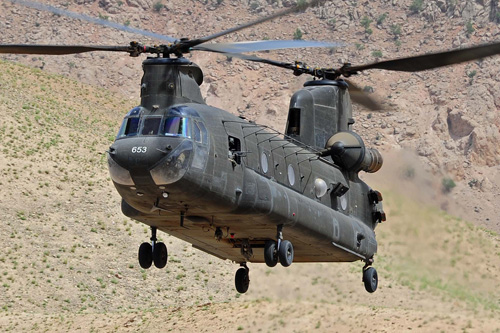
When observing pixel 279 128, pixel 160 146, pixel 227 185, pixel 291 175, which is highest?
pixel 279 128

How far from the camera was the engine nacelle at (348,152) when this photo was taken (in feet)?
108

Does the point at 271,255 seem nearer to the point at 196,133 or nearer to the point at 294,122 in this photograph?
the point at 196,133

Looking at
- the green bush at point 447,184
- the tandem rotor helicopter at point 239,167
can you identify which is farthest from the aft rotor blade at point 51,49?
the green bush at point 447,184

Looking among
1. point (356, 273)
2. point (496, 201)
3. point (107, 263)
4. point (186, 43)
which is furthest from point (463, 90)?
point (186, 43)

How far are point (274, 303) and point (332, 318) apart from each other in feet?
7.72

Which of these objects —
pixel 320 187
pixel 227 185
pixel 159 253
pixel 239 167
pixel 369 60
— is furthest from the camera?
pixel 369 60

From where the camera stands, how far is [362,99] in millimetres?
34500

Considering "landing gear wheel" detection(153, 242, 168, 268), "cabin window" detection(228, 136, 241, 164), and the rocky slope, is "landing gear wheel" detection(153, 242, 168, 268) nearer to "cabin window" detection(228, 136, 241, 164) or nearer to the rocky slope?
"cabin window" detection(228, 136, 241, 164)

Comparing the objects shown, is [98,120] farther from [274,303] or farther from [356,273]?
[274,303]

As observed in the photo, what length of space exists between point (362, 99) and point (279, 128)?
58.8 meters

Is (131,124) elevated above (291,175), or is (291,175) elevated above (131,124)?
(291,175)

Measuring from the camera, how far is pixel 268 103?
100 m

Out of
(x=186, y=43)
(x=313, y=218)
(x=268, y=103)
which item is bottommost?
(x=313, y=218)

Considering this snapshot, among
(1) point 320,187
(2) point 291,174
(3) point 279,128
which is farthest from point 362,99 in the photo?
(3) point 279,128
